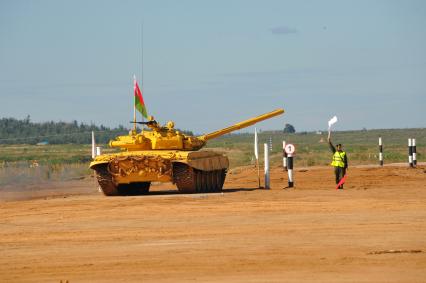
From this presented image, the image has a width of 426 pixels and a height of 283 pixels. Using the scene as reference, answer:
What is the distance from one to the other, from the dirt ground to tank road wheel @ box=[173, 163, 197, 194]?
2.71 m

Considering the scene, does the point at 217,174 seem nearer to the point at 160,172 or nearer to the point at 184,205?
the point at 160,172

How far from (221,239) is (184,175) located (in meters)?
12.6

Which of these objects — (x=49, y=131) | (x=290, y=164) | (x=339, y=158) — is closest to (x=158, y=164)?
(x=290, y=164)

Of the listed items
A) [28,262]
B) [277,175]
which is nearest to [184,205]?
[28,262]

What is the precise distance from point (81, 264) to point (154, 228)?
4.20 m

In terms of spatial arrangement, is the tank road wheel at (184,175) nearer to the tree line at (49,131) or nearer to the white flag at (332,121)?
the white flag at (332,121)

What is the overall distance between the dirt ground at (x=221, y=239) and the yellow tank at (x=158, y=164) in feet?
8.52

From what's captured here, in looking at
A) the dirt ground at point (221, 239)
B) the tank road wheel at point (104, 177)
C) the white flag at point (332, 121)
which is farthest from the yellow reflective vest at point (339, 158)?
the tank road wheel at point (104, 177)

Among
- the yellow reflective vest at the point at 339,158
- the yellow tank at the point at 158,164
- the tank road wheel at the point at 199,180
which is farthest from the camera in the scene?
the yellow reflective vest at the point at 339,158

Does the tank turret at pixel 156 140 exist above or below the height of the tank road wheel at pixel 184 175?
above

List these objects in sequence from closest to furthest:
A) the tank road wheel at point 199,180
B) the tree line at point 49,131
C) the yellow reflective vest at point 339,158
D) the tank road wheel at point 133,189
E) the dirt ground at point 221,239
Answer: the dirt ground at point 221,239, the tank road wheel at point 199,180, the tank road wheel at point 133,189, the yellow reflective vest at point 339,158, the tree line at point 49,131

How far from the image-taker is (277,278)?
35.0ft

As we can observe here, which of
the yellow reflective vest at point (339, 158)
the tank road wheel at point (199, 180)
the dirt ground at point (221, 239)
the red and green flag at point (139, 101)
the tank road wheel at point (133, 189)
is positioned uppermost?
the red and green flag at point (139, 101)

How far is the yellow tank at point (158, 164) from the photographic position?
26.7 metres
